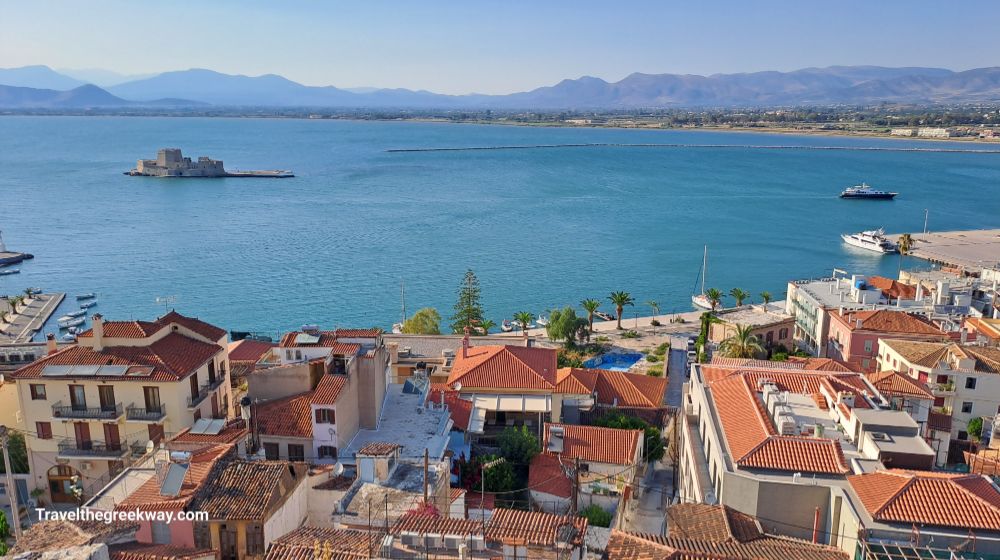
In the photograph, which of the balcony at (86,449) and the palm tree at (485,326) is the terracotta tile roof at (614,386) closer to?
the balcony at (86,449)

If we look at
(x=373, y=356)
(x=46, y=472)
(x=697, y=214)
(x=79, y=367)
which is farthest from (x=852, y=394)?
(x=697, y=214)

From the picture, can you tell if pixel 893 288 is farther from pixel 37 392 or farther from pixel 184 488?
pixel 37 392

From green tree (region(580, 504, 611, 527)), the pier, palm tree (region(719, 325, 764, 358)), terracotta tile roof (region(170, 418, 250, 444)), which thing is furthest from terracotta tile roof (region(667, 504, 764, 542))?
the pier

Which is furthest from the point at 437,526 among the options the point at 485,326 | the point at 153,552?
the point at 485,326

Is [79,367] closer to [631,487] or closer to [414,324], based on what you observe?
A: [631,487]

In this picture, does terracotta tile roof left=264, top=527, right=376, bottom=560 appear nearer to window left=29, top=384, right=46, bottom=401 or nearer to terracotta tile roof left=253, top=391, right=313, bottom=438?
terracotta tile roof left=253, top=391, right=313, bottom=438

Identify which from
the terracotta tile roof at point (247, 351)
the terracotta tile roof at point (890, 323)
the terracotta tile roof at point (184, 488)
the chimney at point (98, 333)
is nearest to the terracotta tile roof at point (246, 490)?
the terracotta tile roof at point (184, 488)

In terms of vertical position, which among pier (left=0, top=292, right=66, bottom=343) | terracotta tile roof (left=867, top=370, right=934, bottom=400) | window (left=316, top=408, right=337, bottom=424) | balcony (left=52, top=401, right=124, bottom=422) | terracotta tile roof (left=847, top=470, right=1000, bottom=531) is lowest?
pier (left=0, top=292, right=66, bottom=343)
